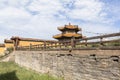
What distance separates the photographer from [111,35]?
1015 centimetres

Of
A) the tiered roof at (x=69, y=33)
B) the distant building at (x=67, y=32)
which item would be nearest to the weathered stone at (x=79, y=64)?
the tiered roof at (x=69, y=33)

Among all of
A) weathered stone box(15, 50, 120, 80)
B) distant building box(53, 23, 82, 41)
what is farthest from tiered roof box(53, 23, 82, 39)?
weathered stone box(15, 50, 120, 80)

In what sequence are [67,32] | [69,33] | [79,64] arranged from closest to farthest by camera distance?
1. [79,64]
2. [69,33]
3. [67,32]

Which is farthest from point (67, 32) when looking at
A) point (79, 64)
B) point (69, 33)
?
point (79, 64)

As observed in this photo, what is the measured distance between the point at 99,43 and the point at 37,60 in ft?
33.9

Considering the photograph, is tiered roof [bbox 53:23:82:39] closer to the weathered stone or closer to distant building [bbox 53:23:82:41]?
distant building [bbox 53:23:82:41]

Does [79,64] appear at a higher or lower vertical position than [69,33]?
lower

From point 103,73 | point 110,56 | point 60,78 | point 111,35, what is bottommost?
point 60,78

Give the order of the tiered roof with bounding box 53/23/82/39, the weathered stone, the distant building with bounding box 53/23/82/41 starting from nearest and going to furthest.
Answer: the weathered stone < the tiered roof with bounding box 53/23/82/39 < the distant building with bounding box 53/23/82/41

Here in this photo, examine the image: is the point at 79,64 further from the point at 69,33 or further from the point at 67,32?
the point at 67,32

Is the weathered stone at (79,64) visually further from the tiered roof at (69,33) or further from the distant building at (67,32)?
the distant building at (67,32)

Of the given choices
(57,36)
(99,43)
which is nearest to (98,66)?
(99,43)

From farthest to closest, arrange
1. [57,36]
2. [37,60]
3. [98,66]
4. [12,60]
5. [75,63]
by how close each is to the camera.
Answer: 1. [57,36]
2. [12,60]
3. [37,60]
4. [75,63]
5. [98,66]

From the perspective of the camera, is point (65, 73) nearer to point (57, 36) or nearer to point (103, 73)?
point (103, 73)
